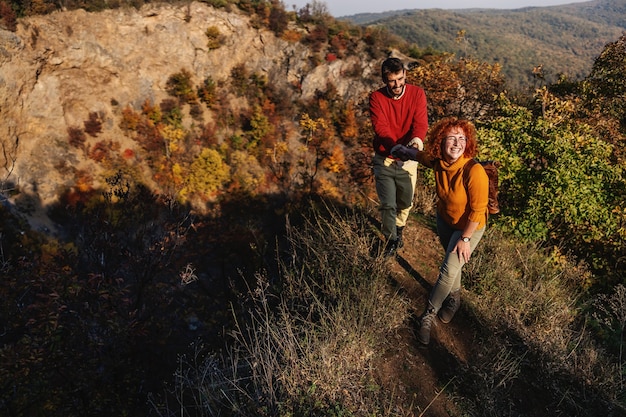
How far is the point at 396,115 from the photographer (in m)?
3.43

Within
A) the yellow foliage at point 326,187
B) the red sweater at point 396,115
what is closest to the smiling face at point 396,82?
the red sweater at point 396,115

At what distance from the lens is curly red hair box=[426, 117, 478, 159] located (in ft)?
8.28

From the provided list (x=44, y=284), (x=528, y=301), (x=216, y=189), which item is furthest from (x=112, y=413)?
(x=216, y=189)

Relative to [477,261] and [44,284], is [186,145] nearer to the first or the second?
[44,284]

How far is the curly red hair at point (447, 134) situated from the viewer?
2.52m

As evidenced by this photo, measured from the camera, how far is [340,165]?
87.9ft

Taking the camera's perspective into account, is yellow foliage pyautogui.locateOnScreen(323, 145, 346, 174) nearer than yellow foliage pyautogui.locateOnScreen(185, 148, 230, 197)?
No

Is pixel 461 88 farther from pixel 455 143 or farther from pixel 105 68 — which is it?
pixel 105 68

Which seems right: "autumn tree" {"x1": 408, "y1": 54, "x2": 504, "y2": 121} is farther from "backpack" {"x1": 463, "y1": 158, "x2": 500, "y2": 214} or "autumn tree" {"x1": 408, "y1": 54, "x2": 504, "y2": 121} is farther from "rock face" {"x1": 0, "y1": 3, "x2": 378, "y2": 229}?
"rock face" {"x1": 0, "y1": 3, "x2": 378, "y2": 229}

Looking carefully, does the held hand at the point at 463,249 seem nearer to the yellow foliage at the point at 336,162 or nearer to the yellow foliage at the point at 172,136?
the yellow foliage at the point at 336,162

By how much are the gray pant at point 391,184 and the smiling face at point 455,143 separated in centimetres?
91

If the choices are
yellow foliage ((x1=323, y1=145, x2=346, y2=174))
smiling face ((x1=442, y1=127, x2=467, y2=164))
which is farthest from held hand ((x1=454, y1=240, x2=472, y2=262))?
yellow foliage ((x1=323, y1=145, x2=346, y2=174))

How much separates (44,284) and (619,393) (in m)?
7.65

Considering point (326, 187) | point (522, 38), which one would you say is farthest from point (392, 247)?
point (522, 38)
